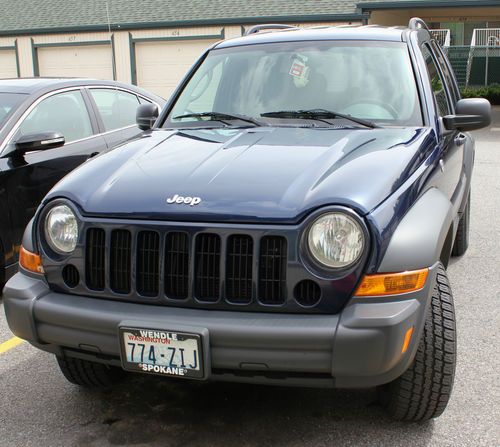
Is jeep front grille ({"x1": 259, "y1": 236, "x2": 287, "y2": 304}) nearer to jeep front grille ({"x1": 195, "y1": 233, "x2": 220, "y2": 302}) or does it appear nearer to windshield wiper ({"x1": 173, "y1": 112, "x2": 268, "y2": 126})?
jeep front grille ({"x1": 195, "y1": 233, "x2": 220, "y2": 302})

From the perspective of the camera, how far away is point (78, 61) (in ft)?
71.5

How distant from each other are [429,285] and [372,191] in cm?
43

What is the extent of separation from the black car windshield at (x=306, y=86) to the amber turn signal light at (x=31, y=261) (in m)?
1.29

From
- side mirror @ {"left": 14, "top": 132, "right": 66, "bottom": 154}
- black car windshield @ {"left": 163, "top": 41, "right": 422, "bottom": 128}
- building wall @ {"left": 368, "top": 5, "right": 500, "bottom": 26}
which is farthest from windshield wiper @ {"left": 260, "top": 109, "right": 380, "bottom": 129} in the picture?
building wall @ {"left": 368, "top": 5, "right": 500, "bottom": 26}

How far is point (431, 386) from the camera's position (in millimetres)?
2783

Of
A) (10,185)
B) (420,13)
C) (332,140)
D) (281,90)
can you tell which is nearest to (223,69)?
(281,90)

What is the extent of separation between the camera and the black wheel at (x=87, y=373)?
3.23 meters

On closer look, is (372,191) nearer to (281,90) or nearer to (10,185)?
(281,90)

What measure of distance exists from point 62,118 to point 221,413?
133 inches

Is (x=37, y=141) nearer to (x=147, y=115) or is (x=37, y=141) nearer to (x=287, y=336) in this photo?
(x=147, y=115)

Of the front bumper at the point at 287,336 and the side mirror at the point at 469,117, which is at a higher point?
the side mirror at the point at 469,117

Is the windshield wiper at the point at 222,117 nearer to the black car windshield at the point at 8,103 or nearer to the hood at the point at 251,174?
the hood at the point at 251,174

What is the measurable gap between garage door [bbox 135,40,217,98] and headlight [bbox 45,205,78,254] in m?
18.1

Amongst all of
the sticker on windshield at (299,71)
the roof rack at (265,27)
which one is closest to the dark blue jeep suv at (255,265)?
the sticker on windshield at (299,71)
